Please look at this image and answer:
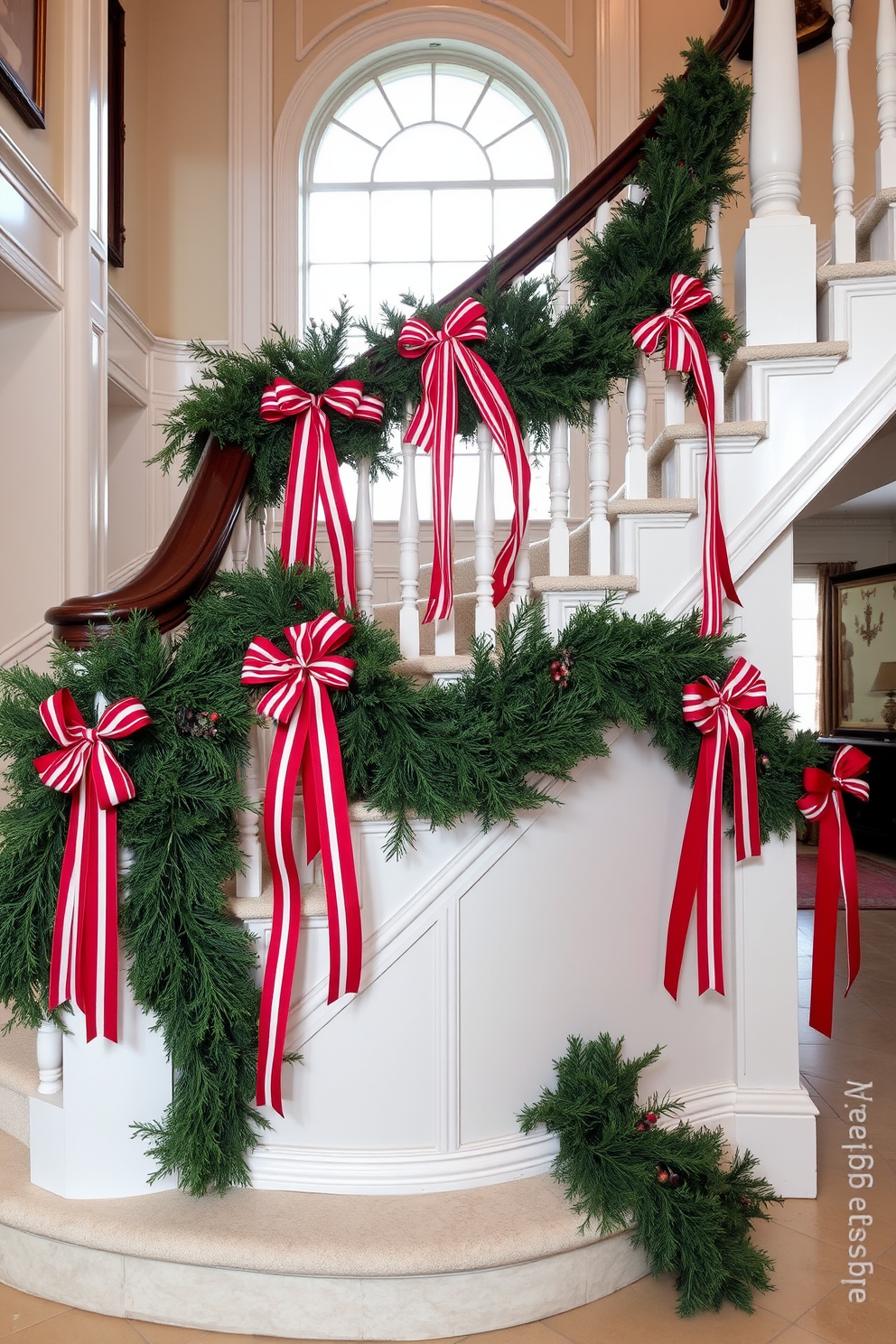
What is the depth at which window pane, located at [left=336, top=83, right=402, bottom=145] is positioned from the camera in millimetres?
5320

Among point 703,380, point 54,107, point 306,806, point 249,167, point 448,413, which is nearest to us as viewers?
point 306,806

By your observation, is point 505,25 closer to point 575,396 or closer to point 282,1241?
point 575,396

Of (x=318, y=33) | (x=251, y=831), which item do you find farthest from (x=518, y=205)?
(x=251, y=831)

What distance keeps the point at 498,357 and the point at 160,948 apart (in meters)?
1.25

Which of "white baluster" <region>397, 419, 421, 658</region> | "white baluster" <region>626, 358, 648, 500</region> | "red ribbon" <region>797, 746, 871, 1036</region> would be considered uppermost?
"white baluster" <region>626, 358, 648, 500</region>

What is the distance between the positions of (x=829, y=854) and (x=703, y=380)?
99cm

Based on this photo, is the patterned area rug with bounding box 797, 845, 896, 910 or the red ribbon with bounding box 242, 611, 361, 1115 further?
the patterned area rug with bounding box 797, 845, 896, 910

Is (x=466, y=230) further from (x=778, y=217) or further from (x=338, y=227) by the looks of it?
(x=778, y=217)

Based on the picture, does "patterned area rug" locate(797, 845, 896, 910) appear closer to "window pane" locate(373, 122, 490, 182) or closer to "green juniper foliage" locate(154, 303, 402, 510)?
"green juniper foliage" locate(154, 303, 402, 510)

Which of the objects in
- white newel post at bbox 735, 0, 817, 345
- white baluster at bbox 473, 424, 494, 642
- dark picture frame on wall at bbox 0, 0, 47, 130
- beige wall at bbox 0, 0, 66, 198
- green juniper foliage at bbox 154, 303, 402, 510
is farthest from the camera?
beige wall at bbox 0, 0, 66, 198

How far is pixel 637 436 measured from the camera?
1.94m

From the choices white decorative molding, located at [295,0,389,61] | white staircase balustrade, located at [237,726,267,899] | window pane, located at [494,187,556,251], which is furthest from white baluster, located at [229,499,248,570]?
white decorative molding, located at [295,0,389,61]

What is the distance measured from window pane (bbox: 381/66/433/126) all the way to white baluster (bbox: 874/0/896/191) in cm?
393

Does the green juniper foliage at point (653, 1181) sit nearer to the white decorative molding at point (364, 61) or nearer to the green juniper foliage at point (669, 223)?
the green juniper foliage at point (669, 223)
